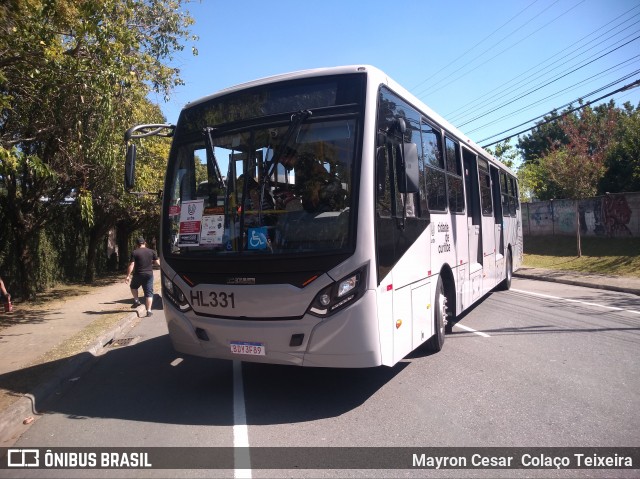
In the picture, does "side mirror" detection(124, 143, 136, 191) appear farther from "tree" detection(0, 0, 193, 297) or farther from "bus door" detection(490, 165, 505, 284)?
"bus door" detection(490, 165, 505, 284)

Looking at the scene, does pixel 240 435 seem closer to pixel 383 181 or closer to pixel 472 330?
pixel 383 181

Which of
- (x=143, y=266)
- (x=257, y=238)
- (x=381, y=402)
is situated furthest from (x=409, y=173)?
(x=143, y=266)

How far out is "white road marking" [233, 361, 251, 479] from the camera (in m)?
3.79

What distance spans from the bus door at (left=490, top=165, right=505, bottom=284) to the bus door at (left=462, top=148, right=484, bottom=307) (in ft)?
6.72

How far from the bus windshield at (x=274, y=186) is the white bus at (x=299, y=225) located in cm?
1

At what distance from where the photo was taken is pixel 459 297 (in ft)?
25.1

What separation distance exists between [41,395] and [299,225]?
3899 millimetres

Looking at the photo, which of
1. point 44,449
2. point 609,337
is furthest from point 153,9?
point 609,337

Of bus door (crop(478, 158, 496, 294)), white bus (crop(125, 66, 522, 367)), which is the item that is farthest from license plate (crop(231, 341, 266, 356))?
bus door (crop(478, 158, 496, 294))

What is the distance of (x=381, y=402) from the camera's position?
16.8 feet

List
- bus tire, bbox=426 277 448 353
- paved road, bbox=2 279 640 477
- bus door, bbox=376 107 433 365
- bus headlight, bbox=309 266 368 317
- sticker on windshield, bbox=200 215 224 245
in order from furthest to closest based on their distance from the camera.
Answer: bus tire, bbox=426 277 448 353
sticker on windshield, bbox=200 215 224 245
bus door, bbox=376 107 433 365
bus headlight, bbox=309 266 368 317
paved road, bbox=2 279 640 477

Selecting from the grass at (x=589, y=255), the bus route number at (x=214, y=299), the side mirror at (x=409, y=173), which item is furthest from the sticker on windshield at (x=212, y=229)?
the grass at (x=589, y=255)

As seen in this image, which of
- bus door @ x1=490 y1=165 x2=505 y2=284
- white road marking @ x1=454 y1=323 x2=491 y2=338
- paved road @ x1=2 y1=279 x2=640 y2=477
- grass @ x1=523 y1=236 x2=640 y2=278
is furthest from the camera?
grass @ x1=523 y1=236 x2=640 y2=278

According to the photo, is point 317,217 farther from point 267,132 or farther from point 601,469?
point 601,469
